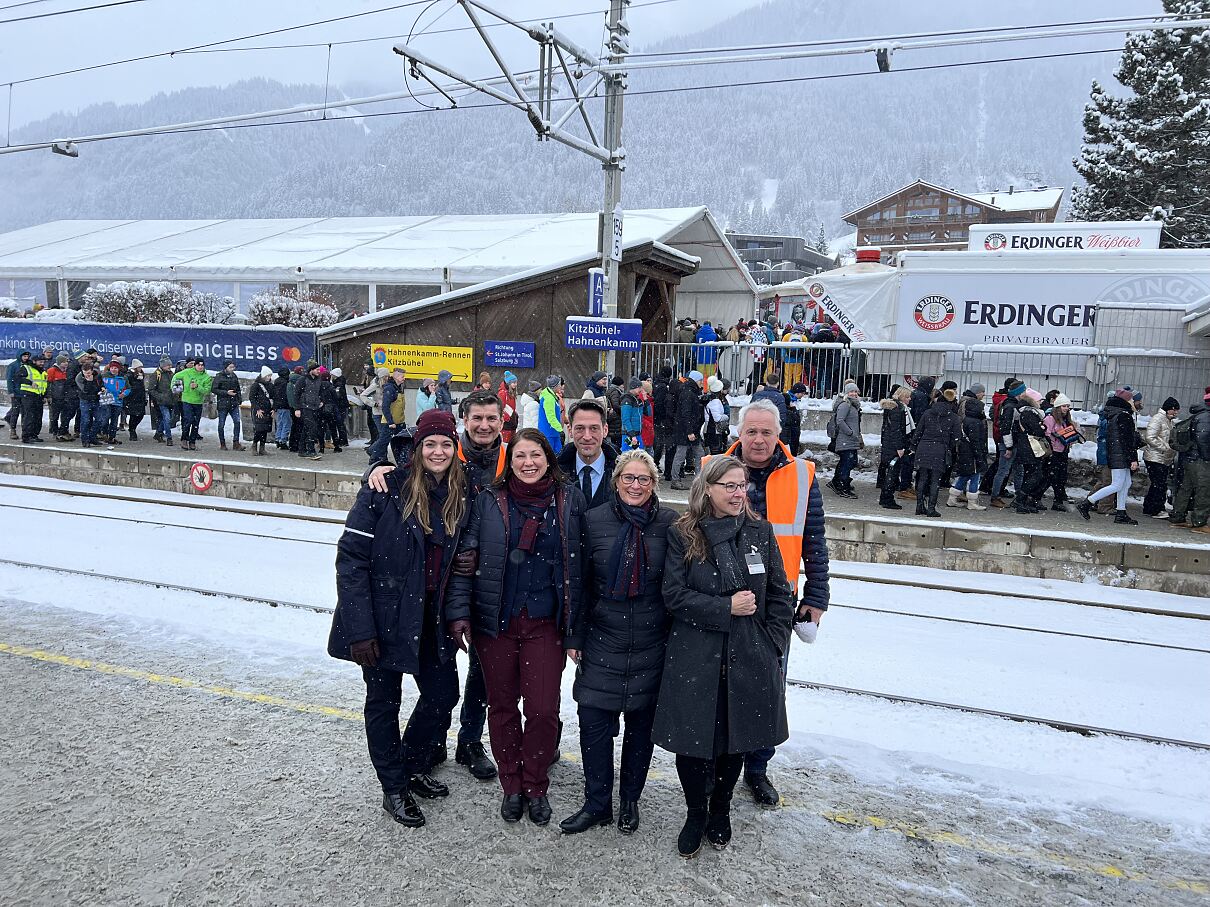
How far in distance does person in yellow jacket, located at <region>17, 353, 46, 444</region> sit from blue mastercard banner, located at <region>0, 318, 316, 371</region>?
2318 mm

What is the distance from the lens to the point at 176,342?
765 inches

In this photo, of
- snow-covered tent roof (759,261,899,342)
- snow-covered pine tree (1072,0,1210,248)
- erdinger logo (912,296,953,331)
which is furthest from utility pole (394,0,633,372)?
snow-covered pine tree (1072,0,1210,248)

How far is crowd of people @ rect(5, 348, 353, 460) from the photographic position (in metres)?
16.3

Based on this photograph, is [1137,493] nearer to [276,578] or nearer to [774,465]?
[774,465]

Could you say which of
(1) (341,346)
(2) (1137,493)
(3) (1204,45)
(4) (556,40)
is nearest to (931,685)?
(2) (1137,493)

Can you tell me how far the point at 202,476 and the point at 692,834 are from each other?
12.9 m

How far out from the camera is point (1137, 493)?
12.8m

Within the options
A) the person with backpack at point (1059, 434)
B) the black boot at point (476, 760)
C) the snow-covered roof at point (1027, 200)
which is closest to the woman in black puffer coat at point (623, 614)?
the black boot at point (476, 760)

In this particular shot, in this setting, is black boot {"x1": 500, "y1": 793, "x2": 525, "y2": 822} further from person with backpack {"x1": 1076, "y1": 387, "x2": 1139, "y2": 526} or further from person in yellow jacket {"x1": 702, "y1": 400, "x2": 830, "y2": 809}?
person with backpack {"x1": 1076, "y1": 387, "x2": 1139, "y2": 526}

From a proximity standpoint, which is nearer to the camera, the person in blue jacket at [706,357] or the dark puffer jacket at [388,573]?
the dark puffer jacket at [388,573]

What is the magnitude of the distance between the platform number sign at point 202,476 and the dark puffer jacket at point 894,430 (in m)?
11.0

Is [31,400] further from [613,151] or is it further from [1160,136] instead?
[1160,136]

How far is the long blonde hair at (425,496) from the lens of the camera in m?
4.22

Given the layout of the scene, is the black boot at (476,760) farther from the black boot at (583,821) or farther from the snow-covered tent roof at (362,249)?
the snow-covered tent roof at (362,249)
